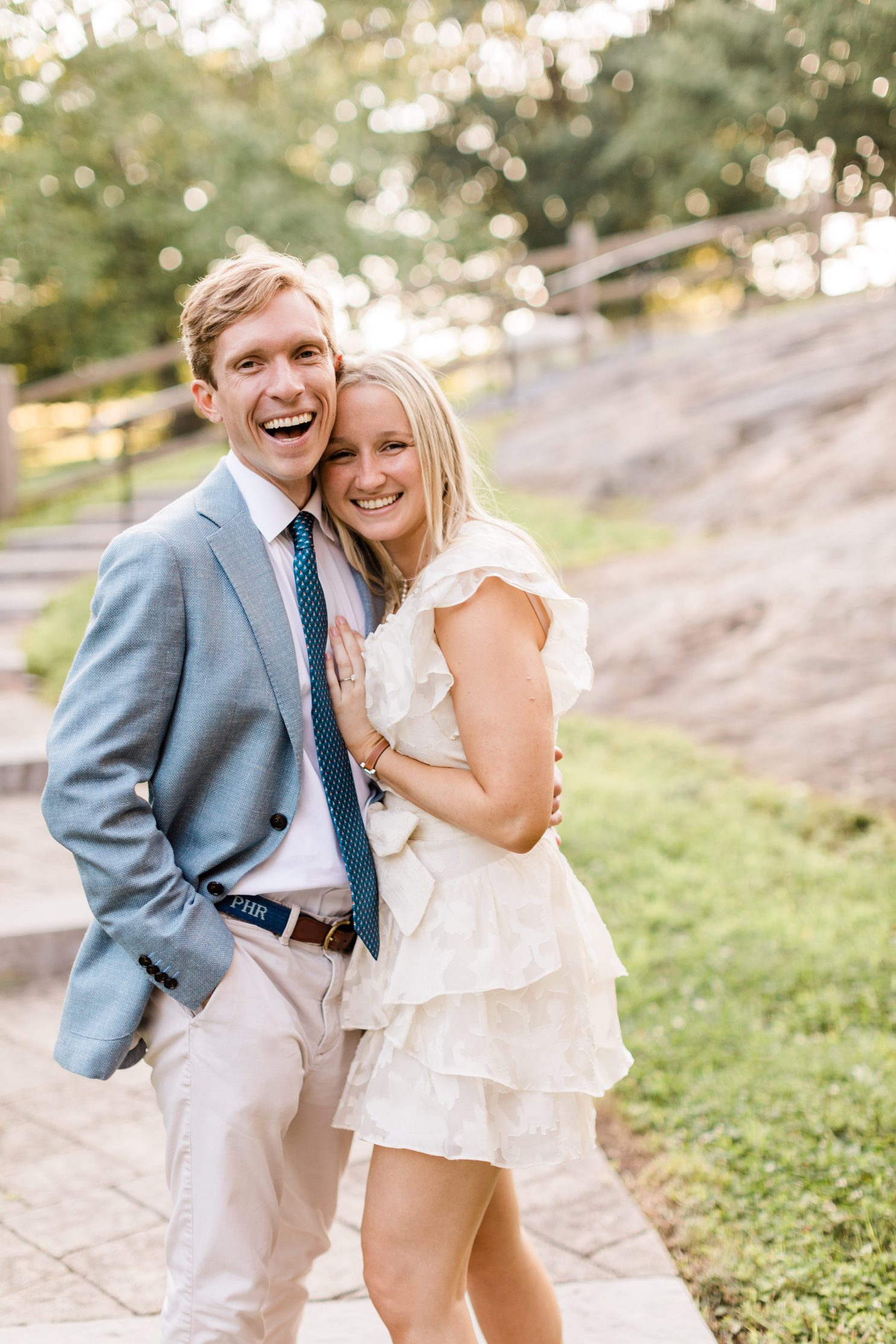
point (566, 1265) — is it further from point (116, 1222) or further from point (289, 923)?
point (289, 923)

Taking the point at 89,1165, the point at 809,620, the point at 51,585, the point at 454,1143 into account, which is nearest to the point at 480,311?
the point at 51,585

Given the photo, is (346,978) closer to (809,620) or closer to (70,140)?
(809,620)

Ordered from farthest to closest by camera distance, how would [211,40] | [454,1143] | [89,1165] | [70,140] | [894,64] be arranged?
[211,40], [894,64], [70,140], [89,1165], [454,1143]

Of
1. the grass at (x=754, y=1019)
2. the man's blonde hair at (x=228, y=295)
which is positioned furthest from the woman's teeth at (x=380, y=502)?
the grass at (x=754, y=1019)

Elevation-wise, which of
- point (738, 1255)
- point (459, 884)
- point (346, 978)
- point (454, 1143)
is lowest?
point (738, 1255)

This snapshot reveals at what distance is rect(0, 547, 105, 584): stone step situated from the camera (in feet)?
34.2

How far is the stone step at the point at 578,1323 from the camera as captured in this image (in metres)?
2.82

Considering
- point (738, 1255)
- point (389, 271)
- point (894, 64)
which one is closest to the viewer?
point (738, 1255)

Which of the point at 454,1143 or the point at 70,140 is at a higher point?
the point at 70,140

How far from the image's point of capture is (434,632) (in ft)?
7.30

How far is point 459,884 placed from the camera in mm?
2246

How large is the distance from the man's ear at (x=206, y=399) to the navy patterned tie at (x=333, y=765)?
0.27m

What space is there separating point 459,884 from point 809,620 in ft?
18.0

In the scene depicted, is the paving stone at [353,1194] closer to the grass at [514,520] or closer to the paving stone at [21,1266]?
the paving stone at [21,1266]
